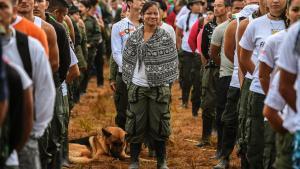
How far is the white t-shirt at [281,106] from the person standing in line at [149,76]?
4.47 m

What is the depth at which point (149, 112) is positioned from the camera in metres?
11.6

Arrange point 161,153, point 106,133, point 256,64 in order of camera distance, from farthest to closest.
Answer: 1. point 106,133
2. point 161,153
3. point 256,64

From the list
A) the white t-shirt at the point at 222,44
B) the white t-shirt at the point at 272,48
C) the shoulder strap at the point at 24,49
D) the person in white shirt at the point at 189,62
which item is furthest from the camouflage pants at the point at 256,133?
the person in white shirt at the point at 189,62

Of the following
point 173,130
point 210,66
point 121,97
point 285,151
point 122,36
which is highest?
point 285,151

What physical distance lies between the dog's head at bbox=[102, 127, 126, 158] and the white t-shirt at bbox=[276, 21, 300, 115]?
6.59 m

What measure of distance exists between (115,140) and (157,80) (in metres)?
1.91

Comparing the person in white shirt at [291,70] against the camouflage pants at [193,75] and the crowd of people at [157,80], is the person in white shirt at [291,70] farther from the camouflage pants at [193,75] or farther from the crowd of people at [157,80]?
the camouflage pants at [193,75]

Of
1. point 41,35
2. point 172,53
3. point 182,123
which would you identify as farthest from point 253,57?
point 182,123

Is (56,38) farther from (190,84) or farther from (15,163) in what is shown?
(190,84)

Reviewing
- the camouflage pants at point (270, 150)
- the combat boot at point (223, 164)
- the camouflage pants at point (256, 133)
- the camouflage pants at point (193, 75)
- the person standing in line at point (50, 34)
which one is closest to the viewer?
Result: the camouflage pants at point (270, 150)

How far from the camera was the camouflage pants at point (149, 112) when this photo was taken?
1156cm

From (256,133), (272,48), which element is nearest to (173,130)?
(256,133)

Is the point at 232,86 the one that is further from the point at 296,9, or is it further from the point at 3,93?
the point at 3,93

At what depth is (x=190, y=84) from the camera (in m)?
18.8
